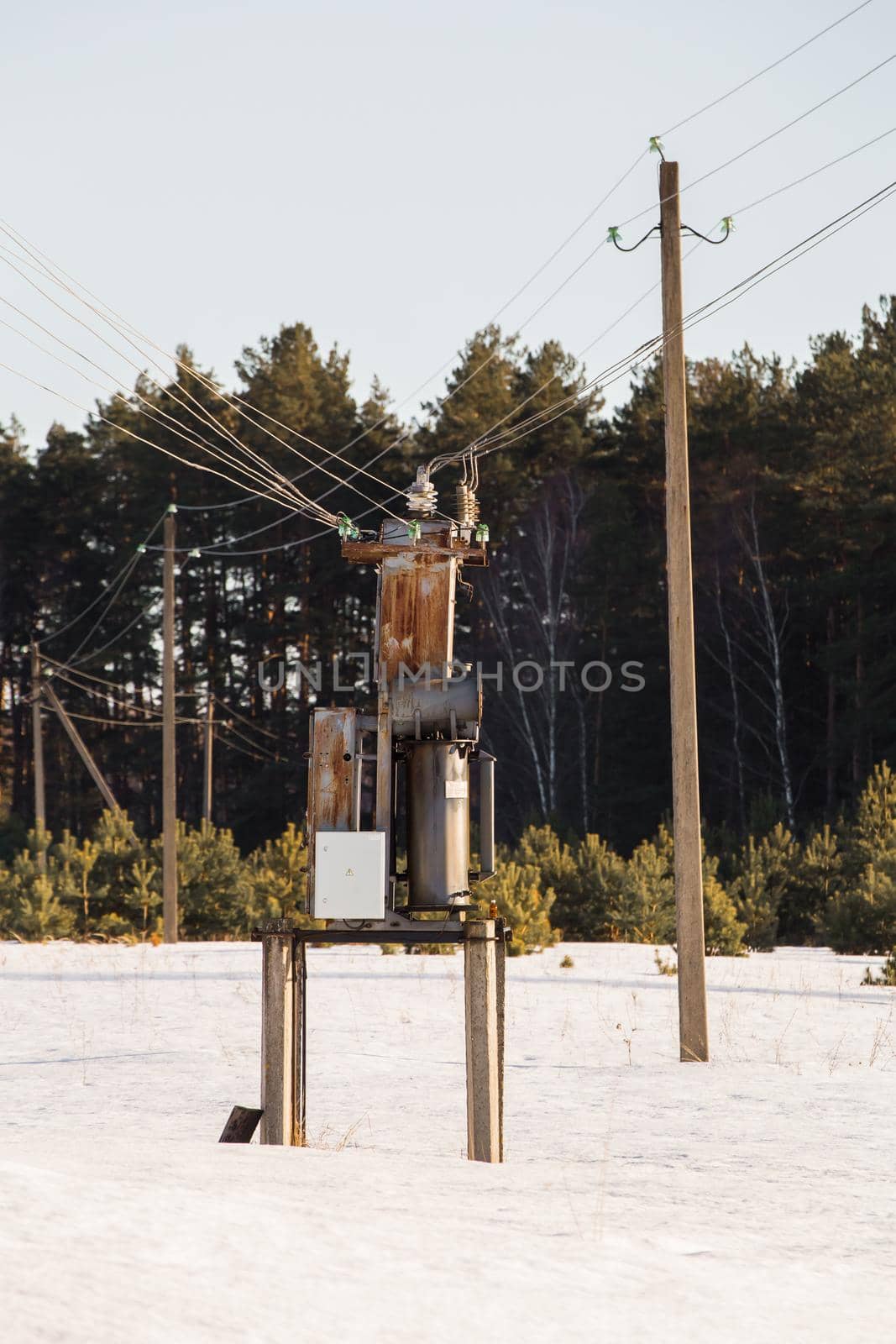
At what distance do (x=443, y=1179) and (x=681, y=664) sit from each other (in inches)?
233

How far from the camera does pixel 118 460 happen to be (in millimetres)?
52719

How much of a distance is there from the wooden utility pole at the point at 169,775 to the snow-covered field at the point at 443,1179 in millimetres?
8101

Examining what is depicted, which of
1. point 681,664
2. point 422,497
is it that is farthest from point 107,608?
point 422,497

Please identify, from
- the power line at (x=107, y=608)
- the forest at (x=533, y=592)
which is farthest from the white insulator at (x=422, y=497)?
the power line at (x=107, y=608)

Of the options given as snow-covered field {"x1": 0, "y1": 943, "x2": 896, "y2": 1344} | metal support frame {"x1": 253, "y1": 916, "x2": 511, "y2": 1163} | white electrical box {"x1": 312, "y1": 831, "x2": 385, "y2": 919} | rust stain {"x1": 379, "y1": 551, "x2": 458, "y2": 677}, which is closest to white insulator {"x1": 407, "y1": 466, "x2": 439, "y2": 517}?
rust stain {"x1": 379, "y1": 551, "x2": 458, "y2": 677}

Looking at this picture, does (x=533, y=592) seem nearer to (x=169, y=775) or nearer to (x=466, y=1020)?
(x=169, y=775)

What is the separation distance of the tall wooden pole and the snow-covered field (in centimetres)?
54

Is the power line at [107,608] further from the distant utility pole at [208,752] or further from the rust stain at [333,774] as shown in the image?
the rust stain at [333,774]

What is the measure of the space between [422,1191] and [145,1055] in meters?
5.64

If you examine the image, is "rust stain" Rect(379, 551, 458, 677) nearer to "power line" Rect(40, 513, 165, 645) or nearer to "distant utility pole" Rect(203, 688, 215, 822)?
"distant utility pole" Rect(203, 688, 215, 822)

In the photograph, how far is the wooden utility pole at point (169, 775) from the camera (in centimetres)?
2239

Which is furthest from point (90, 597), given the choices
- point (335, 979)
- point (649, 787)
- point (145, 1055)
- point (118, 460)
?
point (145, 1055)

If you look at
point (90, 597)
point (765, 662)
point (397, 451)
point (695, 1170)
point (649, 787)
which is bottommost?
point (695, 1170)

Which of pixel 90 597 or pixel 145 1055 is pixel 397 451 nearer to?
pixel 90 597
